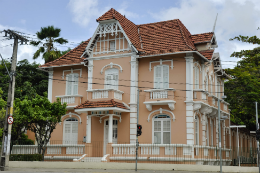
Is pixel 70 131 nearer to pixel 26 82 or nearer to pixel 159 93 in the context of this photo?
pixel 159 93

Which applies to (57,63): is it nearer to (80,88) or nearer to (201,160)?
(80,88)

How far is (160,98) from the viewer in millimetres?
25547

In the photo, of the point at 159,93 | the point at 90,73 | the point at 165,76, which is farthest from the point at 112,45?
the point at 159,93

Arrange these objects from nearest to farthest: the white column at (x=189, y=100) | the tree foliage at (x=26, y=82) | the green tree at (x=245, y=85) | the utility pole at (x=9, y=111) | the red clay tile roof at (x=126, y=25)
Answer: the utility pole at (x=9, y=111) → the white column at (x=189, y=100) → the red clay tile roof at (x=126, y=25) → the green tree at (x=245, y=85) → the tree foliage at (x=26, y=82)

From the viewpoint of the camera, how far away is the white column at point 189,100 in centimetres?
2461

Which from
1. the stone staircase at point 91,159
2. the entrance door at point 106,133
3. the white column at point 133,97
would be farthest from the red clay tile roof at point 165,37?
the stone staircase at point 91,159

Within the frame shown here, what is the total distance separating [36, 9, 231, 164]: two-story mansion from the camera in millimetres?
25109

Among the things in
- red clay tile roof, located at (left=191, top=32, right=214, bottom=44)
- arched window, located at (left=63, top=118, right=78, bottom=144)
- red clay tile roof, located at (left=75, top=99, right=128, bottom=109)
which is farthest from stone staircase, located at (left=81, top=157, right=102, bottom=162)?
red clay tile roof, located at (left=191, top=32, right=214, bottom=44)

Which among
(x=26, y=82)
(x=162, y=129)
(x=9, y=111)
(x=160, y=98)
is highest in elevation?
(x=26, y=82)

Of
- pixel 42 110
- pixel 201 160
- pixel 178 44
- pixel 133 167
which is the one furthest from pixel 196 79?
pixel 42 110

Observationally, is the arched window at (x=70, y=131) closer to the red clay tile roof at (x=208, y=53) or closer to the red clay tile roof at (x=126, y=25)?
the red clay tile roof at (x=126, y=25)

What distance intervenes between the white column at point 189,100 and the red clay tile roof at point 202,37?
4109 mm

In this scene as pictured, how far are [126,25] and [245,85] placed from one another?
1306cm

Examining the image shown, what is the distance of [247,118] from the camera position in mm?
37625
